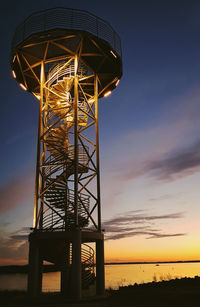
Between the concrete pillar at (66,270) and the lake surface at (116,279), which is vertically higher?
the concrete pillar at (66,270)

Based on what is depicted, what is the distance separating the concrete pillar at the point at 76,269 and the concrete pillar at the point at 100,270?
2.28 meters

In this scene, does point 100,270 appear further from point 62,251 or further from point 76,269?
point 62,251

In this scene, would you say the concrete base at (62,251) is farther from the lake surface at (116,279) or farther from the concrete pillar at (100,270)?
the lake surface at (116,279)

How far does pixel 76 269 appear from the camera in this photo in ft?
45.3

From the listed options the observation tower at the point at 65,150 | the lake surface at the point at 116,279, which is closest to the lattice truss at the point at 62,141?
the observation tower at the point at 65,150

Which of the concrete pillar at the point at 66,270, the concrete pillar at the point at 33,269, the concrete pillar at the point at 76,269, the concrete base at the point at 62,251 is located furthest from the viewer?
the concrete pillar at the point at 66,270

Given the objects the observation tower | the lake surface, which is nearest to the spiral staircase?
the observation tower


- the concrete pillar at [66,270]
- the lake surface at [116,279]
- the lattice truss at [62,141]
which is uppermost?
the lattice truss at [62,141]

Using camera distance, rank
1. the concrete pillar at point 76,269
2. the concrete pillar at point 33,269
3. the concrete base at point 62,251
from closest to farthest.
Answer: the concrete pillar at point 76,269, the concrete base at point 62,251, the concrete pillar at point 33,269

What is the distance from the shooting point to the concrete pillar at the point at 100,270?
51.4 feet

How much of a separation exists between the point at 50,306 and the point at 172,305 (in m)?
5.00

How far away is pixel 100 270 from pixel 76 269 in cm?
262

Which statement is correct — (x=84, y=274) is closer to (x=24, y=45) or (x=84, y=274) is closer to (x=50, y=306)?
(x=50, y=306)

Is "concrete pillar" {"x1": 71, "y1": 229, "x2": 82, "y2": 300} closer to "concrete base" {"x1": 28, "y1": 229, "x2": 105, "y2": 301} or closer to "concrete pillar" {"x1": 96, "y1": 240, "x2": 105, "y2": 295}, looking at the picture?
"concrete base" {"x1": 28, "y1": 229, "x2": 105, "y2": 301}
